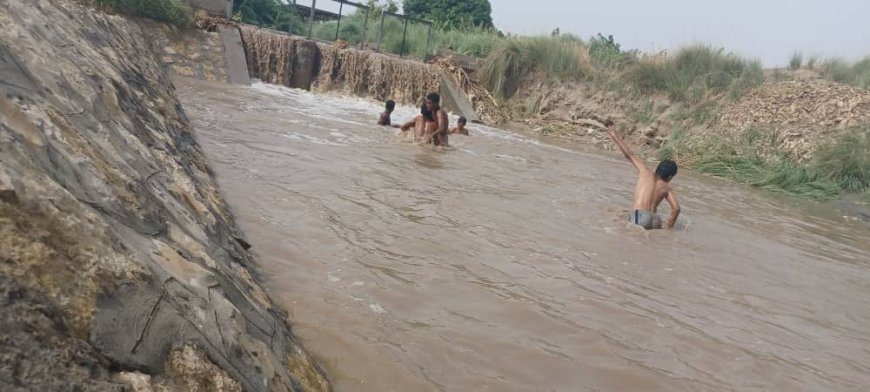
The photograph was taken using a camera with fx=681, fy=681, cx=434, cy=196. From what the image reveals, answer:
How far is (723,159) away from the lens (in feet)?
40.1

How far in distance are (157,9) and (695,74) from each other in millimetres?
11411

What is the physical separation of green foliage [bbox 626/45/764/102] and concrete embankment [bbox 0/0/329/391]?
47.4ft

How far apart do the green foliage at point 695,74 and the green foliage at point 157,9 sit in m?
9.92

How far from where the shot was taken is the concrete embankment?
1.13m

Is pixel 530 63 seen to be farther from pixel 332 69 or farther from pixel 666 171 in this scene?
pixel 666 171

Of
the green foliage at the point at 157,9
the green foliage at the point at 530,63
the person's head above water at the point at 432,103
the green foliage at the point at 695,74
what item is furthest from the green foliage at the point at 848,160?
the green foliage at the point at 157,9

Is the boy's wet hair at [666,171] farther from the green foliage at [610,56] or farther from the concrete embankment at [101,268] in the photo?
the green foliage at [610,56]

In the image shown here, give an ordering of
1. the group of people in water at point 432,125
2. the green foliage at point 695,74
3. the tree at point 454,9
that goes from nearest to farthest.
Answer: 1. the group of people in water at point 432,125
2. the green foliage at point 695,74
3. the tree at point 454,9

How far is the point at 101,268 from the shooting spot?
1304mm

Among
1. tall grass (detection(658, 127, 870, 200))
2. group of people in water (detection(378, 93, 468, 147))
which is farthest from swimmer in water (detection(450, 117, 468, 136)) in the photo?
tall grass (detection(658, 127, 870, 200))

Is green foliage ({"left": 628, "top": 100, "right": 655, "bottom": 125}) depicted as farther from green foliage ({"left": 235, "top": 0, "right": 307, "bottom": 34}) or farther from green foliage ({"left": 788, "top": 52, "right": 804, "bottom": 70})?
green foliage ({"left": 235, "top": 0, "right": 307, "bottom": 34})

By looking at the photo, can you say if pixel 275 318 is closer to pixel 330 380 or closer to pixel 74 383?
pixel 330 380

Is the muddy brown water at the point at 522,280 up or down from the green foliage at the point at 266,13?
down

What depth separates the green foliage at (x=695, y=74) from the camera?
15000 mm
